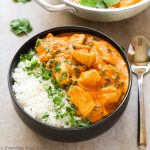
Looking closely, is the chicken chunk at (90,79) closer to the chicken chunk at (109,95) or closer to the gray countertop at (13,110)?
the chicken chunk at (109,95)

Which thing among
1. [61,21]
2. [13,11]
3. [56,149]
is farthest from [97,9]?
[56,149]

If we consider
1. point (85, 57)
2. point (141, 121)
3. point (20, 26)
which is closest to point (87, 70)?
point (85, 57)

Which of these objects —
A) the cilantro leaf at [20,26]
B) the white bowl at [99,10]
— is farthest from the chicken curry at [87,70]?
the cilantro leaf at [20,26]

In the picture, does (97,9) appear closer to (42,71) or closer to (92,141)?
(42,71)

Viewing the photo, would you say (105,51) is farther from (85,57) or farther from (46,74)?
(46,74)

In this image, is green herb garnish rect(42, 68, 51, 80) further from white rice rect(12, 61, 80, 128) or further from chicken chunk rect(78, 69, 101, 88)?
chicken chunk rect(78, 69, 101, 88)

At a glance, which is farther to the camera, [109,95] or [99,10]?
[99,10]
